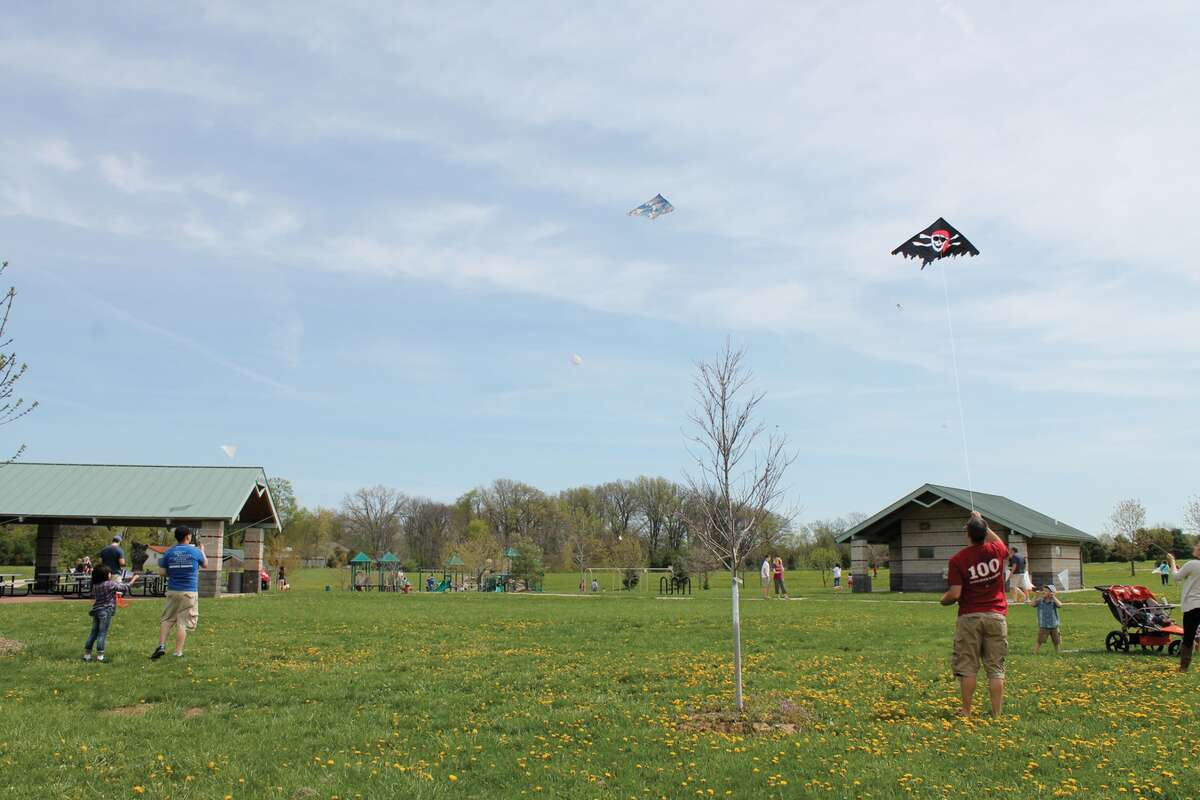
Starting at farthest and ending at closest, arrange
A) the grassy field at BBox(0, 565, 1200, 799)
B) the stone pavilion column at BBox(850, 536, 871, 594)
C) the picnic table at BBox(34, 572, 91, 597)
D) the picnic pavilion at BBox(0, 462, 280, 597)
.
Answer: the stone pavilion column at BBox(850, 536, 871, 594)
the picnic pavilion at BBox(0, 462, 280, 597)
the picnic table at BBox(34, 572, 91, 597)
the grassy field at BBox(0, 565, 1200, 799)

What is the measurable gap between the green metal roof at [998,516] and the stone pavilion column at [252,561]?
25402 millimetres

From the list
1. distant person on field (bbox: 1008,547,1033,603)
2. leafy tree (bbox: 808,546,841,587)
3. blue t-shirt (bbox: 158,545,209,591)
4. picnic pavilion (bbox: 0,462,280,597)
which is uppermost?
picnic pavilion (bbox: 0,462,280,597)

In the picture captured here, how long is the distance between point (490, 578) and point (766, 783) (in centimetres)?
4602

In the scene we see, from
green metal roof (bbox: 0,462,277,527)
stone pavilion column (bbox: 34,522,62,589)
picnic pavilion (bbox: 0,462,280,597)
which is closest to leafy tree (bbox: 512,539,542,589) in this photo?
picnic pavilion (bbox: 0,462,280,597)

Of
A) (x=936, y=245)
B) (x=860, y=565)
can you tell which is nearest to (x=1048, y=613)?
(x=936, y=245)

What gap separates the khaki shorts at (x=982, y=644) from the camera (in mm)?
9125

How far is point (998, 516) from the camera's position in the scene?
1380 inches

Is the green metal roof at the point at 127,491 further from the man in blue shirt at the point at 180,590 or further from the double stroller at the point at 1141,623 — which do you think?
the double stroller at the point at 1141,623

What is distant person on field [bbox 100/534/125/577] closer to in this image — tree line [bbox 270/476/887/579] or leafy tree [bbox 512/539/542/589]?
leafy tree [bbox 512/539/542/589]

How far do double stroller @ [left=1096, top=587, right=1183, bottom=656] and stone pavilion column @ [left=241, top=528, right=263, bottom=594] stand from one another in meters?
32.6

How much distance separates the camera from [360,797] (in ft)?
21.4

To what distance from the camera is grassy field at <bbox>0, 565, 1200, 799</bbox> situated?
22.6 feet

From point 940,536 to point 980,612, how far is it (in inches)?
1208

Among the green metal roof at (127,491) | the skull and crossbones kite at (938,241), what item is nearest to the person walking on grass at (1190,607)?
the skull and crossbones kite at (938,241)
